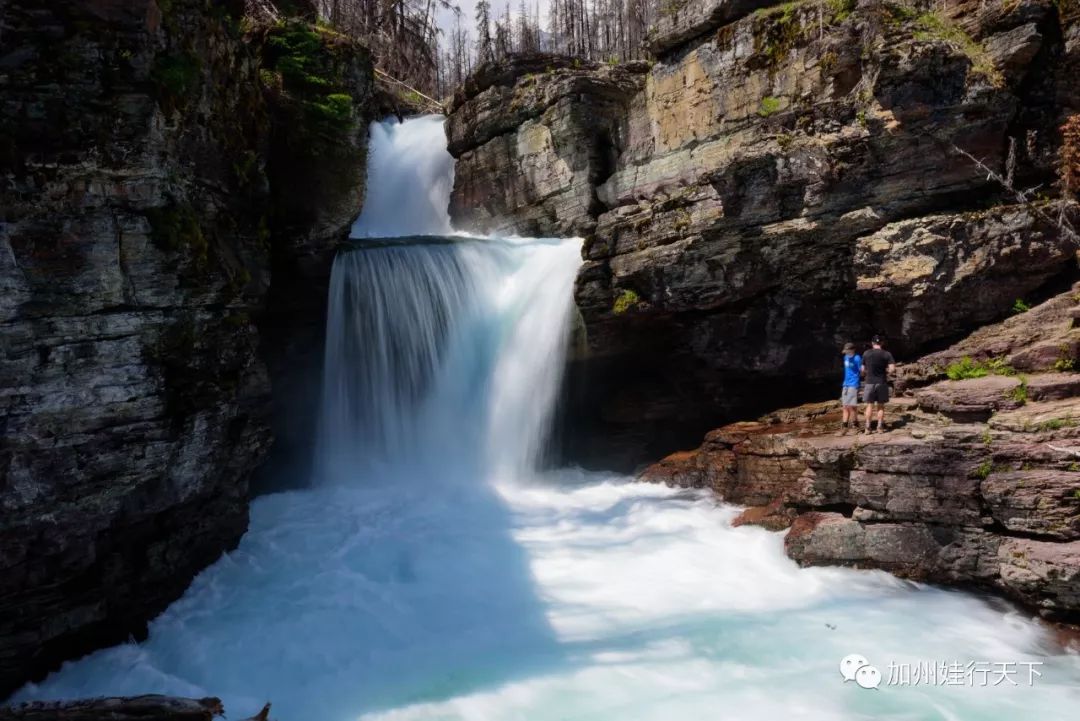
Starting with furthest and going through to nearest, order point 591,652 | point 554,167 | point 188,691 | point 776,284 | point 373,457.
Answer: point 554,167
point 373,457
point 776,284
point 591,652
point 188,691

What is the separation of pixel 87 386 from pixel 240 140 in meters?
4.41

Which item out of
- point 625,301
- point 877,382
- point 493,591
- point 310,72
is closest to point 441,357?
point 625,301

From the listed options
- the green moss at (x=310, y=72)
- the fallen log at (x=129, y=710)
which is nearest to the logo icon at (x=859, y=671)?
the fallen log at (x=129, y=710)

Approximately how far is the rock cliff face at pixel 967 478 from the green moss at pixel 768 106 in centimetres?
525

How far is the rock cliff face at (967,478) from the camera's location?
7723 mm

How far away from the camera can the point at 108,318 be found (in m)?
7.36

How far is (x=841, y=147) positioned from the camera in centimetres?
1128

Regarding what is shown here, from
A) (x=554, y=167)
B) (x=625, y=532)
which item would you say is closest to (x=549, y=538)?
(x=625, y=532)

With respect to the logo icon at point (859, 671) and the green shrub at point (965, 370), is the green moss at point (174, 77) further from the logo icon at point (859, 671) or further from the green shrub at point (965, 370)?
the green shrub at point (965, 370)

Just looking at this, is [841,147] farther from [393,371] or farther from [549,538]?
[393,371]

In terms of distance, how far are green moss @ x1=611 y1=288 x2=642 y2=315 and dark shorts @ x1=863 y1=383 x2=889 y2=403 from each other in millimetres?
4830

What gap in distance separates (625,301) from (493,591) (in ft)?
21.7

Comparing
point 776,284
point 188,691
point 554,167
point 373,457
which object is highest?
point 554,167

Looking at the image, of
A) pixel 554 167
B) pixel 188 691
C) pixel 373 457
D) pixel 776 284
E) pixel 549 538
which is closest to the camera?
pixel 188 691
